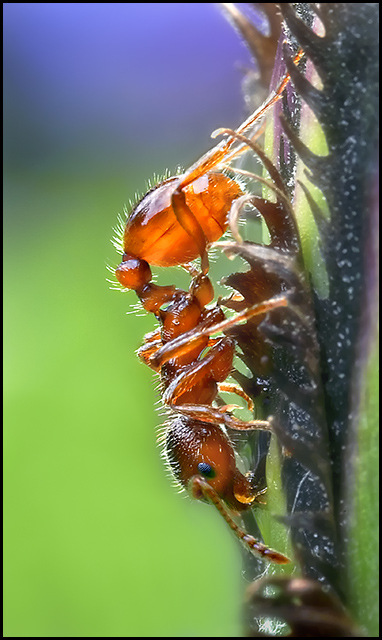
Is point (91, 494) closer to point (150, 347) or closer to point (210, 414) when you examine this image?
point (150, 347)

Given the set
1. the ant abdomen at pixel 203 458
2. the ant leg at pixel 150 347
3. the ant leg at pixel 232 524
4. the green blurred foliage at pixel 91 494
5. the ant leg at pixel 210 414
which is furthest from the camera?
the green blurred foliage at pixel 91 494

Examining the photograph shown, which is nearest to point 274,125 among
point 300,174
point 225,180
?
point 300,174

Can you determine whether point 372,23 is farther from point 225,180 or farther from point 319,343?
point 225,180

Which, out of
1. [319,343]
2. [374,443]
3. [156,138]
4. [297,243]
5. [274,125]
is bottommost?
[374,443]

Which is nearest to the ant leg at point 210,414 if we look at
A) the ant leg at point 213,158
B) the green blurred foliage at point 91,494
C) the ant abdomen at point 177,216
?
the ant abdomen at point 177,216

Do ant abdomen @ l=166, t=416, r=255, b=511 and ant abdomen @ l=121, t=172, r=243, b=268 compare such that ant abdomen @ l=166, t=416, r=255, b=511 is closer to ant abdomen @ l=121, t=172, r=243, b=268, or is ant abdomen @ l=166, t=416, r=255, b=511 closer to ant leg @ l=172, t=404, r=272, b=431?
ant leg @ l=172, t=404, r=272, b=431

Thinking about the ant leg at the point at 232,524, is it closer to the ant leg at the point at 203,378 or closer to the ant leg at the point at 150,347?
the ant leg at the point at 203,378
